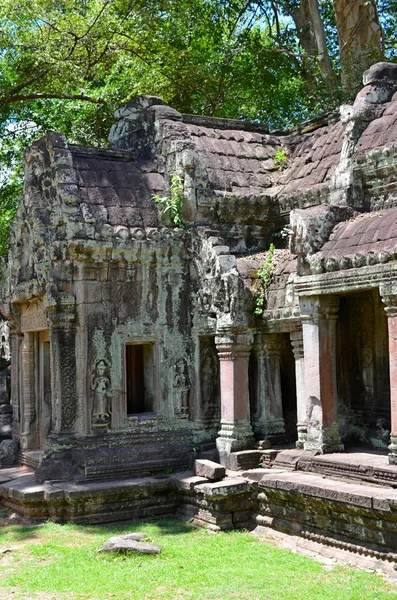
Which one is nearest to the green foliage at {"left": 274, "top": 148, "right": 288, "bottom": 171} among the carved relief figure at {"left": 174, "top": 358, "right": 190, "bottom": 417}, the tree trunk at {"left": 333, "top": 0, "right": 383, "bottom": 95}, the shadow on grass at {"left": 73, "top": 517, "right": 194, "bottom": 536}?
the carved relief figure at {"left": 174, "top": 358, "right": 190, "bottom": 417}

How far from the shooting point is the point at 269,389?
11742 mm

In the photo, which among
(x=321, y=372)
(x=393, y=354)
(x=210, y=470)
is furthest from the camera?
(x=210, y=470)

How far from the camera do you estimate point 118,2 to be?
20.0 metres

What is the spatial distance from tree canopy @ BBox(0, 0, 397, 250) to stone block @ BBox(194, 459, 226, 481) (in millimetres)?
10642

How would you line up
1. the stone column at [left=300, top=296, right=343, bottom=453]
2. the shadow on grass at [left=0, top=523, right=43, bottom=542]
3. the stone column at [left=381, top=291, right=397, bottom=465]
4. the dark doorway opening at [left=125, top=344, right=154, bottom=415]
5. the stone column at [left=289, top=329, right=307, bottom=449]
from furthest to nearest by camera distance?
the dark doorway opening at [left=125, top=344, right=154, bottom=415] < the stone column at [left=289, top=329, right=307, bottom=449] < the shadow on grass at [left=0, top=523, right=43, bottom=542] < the stone column at [left=300, top=296, right=343, bottom=453] < the stone column at [left=381, top=291, right=397, bottom=465]

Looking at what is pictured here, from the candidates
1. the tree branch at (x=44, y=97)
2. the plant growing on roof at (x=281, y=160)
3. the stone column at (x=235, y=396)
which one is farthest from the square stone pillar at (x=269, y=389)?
the tree branch at (x=44, y=97)

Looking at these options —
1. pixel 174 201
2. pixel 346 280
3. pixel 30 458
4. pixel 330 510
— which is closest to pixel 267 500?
pixel 330 510

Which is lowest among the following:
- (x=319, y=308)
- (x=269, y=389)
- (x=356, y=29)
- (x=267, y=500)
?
(x=267, y=500)

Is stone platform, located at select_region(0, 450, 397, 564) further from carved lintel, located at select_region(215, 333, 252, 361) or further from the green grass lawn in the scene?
carved lintel, located at select_region(215, 333, 252, 361)

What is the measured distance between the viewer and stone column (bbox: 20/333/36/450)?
13602 millimetres

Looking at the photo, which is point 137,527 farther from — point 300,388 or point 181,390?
point 300,388

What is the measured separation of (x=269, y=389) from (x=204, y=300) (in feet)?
5.70

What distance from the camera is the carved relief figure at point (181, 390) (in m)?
12.2

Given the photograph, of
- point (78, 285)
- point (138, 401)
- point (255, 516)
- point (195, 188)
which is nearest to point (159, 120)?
point (195, 188)
